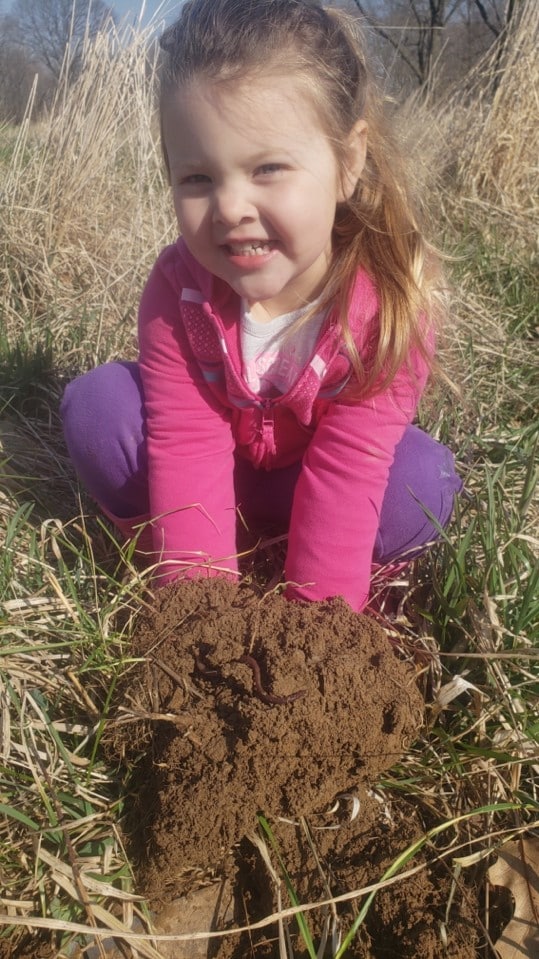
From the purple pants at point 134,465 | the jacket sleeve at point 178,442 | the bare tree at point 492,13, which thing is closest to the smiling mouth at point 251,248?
the jacket sleeve at point 178,442

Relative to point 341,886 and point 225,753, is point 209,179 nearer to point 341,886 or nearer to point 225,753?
point 225,753

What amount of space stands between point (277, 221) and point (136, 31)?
94.9 inches

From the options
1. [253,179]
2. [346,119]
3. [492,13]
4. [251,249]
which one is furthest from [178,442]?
[492,13]

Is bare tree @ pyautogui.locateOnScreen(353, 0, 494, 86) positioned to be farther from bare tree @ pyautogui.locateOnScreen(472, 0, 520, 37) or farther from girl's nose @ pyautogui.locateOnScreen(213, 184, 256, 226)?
girl's nose @ pyautogui.locateOnScreen(213, 184, 256, 226)

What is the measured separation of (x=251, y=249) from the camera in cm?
127

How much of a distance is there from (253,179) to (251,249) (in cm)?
12

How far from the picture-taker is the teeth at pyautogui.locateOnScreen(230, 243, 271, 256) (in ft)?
4.17

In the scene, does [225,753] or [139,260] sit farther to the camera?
[139,260]

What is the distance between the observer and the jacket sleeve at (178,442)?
4.96 ft

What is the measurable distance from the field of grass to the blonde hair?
0.36 m

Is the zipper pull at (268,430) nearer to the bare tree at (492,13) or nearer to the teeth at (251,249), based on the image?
the teeth at (251,249)

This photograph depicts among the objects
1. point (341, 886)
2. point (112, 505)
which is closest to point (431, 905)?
point (341, 886)

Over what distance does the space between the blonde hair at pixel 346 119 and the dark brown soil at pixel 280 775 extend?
0.58 m

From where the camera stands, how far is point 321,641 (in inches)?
45.2
